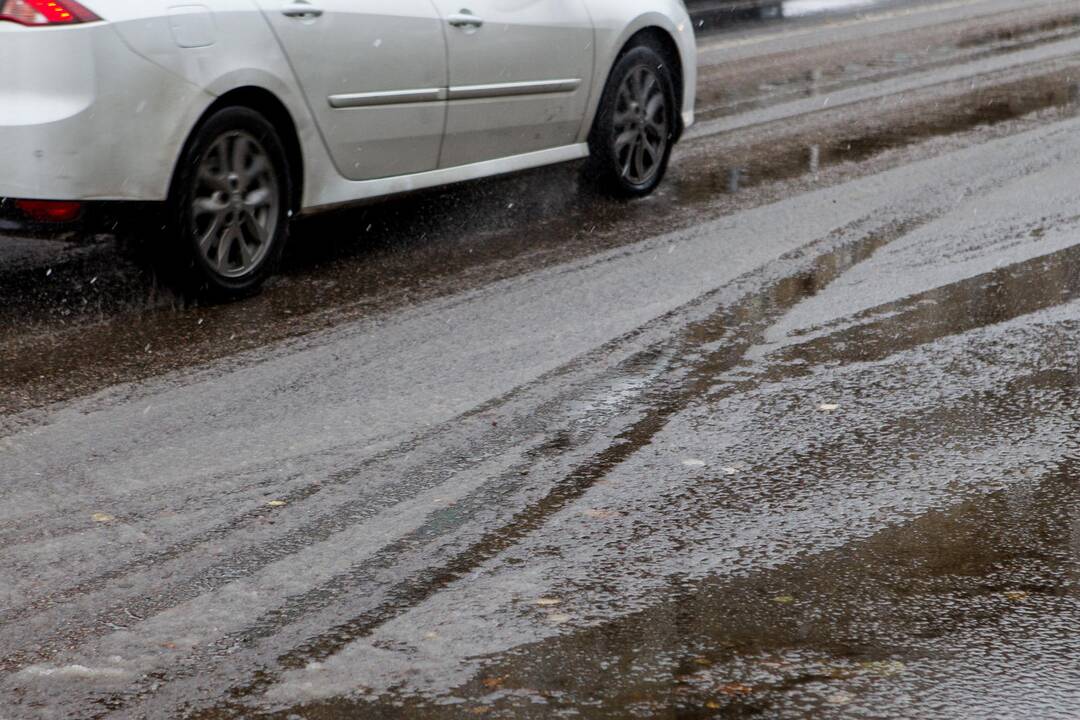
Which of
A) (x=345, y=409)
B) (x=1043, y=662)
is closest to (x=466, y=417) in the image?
(x=345, y=409)

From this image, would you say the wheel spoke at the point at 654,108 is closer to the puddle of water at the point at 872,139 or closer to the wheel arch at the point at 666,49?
the wheel arch at the point at 666,49

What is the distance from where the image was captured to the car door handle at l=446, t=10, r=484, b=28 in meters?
7.10

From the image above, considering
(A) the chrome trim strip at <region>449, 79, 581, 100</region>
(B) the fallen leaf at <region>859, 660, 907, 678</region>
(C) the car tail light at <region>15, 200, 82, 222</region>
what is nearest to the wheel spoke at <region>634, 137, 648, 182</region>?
(A) the chrome trim strip at <region>449, 79, 581, 100</region>

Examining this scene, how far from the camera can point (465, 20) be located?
7172 millimetres

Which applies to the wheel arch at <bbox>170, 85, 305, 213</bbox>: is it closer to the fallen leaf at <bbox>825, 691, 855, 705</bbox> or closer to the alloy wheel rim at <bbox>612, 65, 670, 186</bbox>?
the alloy wheel rim at <bbox>612, 65, 670, 186</bbox>

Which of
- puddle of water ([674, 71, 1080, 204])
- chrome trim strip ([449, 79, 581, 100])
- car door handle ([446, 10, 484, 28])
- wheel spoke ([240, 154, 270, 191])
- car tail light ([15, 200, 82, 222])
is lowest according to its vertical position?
puddle of water ([674, 71, 1080, 204])

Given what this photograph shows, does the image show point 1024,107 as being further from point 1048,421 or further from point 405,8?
point 1048,421

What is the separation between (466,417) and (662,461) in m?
0.73

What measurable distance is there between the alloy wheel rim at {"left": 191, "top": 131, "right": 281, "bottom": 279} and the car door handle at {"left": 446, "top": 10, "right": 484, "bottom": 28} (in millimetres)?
1191

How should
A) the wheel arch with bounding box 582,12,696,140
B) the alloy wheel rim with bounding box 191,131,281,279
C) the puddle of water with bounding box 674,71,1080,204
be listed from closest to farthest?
1. the alloy wheel rim with bounding box 191,131,281,279
2. the wheel arch with bounding box 582,12,696,140
3. the puddle of water with bounding box 674,71,1080,204

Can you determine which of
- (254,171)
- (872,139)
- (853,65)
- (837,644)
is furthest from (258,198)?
(853,65)

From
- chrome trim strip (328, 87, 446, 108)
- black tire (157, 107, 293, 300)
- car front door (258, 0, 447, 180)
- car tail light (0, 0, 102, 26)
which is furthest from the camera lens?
chrome trim strip (328, 87, 446, 108)

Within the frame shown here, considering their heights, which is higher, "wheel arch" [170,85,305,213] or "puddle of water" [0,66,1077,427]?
"wheel arch" [170,85,305,213]

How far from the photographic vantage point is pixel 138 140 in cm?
592
